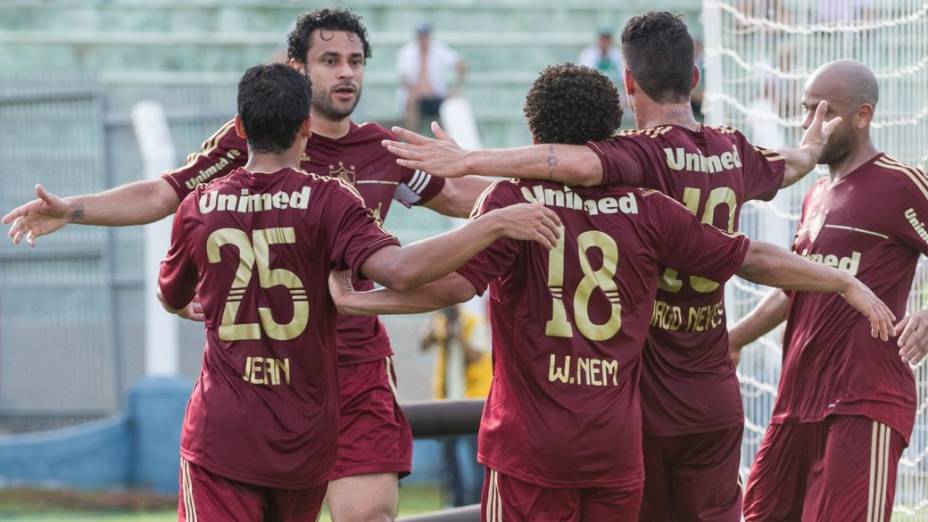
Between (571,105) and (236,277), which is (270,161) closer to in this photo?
(236,277)

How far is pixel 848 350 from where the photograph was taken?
6234 mm

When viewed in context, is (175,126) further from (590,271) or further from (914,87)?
(590,271)

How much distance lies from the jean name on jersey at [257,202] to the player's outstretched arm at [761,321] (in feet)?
7.35

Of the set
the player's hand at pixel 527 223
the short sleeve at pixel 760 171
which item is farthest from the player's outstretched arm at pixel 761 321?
the player's hand at pixel 527 223

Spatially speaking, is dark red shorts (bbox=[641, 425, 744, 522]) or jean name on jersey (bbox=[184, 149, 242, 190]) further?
jean name on jersey (bbox=[184, 149, 242, 190])

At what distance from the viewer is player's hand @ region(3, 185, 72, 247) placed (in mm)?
A: 5871

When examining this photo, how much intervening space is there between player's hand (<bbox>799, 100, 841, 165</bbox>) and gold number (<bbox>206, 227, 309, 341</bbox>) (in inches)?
85.8

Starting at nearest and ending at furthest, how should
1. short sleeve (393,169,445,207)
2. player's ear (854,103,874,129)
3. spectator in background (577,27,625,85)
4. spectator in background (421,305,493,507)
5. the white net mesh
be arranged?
player's ear (854,103,874,129) < short sleeve (393,169,445,207) < the white net mesh < spectator in background (421,305,493,507) < spectator in background (577,27,625,85)

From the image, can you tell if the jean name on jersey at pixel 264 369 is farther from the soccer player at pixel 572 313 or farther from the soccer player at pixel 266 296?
the soccer player at pixel 572 313

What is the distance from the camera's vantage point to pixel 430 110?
16047 millimetres

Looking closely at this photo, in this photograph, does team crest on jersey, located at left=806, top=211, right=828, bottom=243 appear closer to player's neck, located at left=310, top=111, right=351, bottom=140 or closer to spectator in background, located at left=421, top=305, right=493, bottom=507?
player's neck, located at left=310, top=111, right=351, bottom=140

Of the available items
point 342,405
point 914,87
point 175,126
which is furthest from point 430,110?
point 342,405

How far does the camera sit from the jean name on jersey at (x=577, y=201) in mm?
5305

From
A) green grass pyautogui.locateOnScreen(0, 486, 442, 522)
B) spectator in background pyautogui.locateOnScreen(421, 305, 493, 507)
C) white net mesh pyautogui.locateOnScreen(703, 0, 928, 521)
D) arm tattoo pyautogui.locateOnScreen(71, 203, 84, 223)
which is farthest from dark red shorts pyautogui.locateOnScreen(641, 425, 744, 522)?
green grass pyautogui.locateOnScreen(0, 486, 442, 522)
